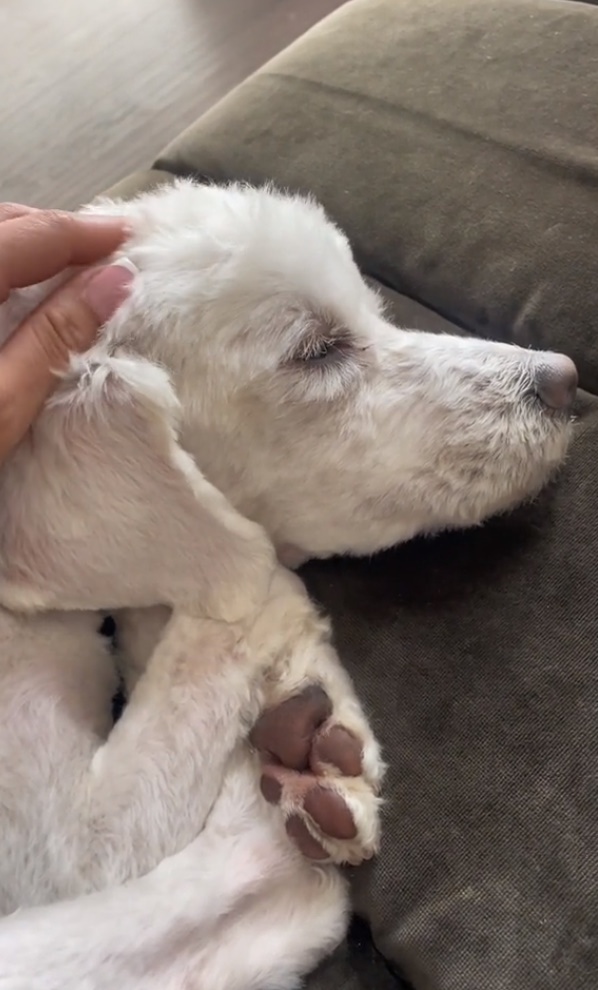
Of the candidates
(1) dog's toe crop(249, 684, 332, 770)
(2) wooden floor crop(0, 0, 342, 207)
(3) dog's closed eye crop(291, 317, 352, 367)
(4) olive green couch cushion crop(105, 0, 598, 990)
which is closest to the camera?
(4) olive green couch cushion crop(105, 0, 598, 990)

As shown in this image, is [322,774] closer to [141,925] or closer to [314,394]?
[141,925]

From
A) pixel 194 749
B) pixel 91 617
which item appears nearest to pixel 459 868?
pixel 194 749

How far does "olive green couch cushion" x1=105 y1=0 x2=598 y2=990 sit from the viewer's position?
95 cm

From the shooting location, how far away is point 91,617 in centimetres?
120

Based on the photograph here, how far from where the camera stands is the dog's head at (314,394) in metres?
1.12

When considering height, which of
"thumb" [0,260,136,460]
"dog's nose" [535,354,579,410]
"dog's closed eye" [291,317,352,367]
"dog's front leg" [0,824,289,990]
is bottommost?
"dog's front leg" [0,824,289,990]

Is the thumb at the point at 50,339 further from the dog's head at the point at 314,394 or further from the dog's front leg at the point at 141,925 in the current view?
the dog's front leg at the point at 141,925

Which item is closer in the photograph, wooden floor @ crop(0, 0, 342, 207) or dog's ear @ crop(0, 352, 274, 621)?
dog's ear @ crop(0, 352, 274, 621)

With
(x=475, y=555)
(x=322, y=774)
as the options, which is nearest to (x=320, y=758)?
(x=322, y=774)

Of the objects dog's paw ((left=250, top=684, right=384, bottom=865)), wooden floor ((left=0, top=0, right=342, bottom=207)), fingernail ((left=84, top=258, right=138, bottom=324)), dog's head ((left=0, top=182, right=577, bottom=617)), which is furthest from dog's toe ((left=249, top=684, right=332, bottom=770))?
wooden floor ((left=0, top=0, right=342, bottom=207))

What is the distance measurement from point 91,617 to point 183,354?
13.7 inches

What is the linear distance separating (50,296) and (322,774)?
2.10ft

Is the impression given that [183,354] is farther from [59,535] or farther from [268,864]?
[268,864]

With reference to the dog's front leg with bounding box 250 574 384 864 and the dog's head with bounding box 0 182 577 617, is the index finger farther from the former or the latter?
the dog's front leg with bounding box 250 574 384 864
